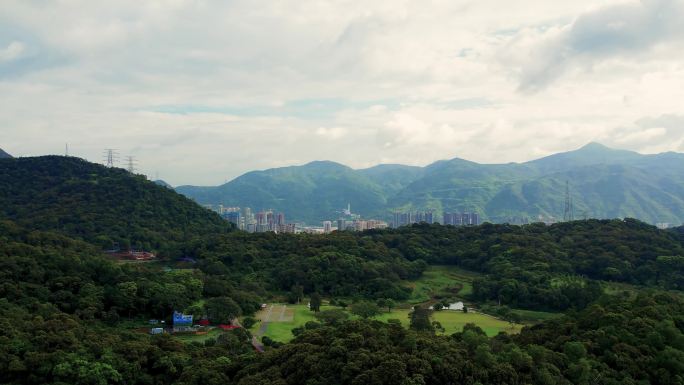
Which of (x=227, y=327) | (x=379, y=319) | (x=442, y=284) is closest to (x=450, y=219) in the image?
(x=442, y=284)

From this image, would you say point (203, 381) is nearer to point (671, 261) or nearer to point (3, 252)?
point (3, 252)

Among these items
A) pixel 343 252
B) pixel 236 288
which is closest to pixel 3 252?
pixel 236 288

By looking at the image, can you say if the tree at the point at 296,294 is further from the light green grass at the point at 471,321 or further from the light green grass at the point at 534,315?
the light green grass at the point at 534,315

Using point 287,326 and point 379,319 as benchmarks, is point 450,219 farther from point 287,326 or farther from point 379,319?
point 287,326

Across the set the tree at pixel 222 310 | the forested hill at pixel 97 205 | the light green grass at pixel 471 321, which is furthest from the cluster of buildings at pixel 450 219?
the tree at pixel 222 310

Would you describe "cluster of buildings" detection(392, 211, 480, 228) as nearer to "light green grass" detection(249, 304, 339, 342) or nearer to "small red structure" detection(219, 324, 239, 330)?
"light green grass" detection(249, 304, 339, 342)

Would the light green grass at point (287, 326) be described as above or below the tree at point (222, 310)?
below
